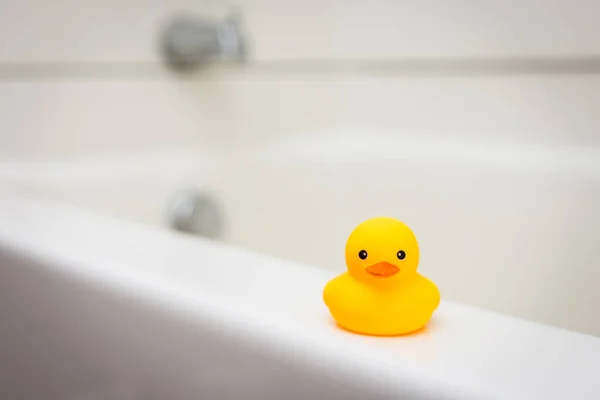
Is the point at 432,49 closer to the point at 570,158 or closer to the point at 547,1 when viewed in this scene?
the point at 547,1

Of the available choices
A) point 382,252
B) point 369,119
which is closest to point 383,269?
point 382,252

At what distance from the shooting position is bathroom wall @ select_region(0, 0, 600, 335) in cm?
91

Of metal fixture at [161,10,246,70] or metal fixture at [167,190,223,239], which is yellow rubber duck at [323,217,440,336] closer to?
metal fixture at [167,190,223,239]

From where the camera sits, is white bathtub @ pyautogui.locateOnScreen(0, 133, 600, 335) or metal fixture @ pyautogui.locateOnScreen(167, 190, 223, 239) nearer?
white bathtub @ pyautogui.locateOnScreen(0, 133, 600, 335)

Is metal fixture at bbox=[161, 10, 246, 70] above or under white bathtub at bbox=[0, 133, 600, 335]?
above

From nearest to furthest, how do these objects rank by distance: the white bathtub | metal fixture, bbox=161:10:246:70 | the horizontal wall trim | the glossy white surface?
the glossy white surface < the white bathtub < the horizontal wall trim < metal fixture, bbox=161:10:246:70

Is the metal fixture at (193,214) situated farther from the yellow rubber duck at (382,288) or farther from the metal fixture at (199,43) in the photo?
the yellow rubber duck at (382,288)

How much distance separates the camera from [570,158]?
3.07 ft

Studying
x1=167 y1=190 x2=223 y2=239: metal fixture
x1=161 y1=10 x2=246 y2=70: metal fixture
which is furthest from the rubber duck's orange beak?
x1=161 y1=10 x2=246 y2=70: metal fixture

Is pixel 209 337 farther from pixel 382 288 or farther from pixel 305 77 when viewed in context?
pixel 305 77

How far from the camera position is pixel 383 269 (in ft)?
1.14

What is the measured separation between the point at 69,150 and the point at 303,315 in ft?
2.53

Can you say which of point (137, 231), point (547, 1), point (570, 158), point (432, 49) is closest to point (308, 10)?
point (432, 49)

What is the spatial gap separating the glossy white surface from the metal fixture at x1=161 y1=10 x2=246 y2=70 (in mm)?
602
